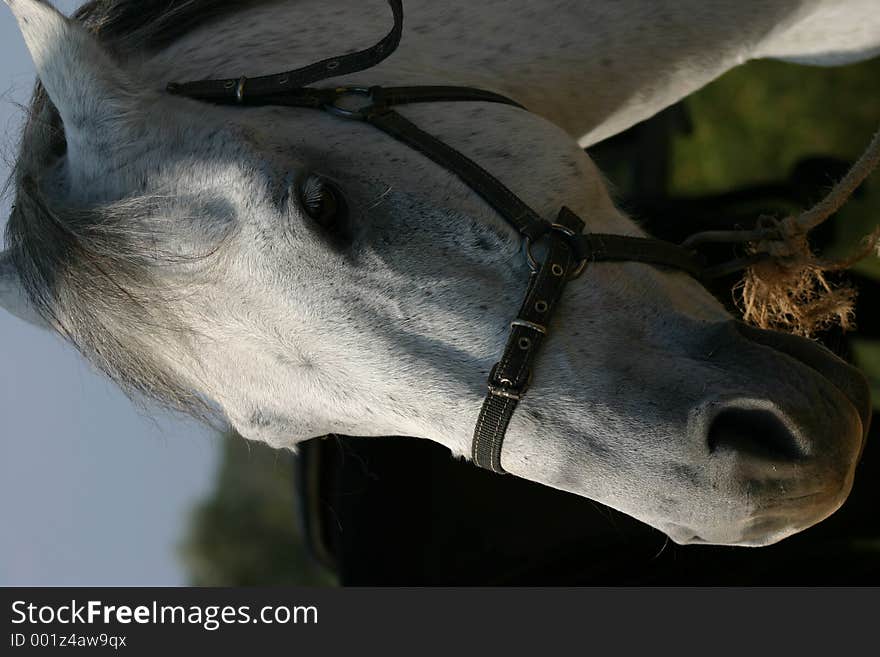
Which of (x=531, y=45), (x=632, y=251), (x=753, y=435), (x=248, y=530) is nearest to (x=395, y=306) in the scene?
(x=632, y=251)

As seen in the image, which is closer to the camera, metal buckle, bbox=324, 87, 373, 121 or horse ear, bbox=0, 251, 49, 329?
metal buckle, bbox=324, 87, 373, 121

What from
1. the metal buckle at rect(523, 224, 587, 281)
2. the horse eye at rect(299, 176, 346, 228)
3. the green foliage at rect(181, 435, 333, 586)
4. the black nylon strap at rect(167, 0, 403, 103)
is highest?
the black nylon strap at rect(167, 0, 403, 103)

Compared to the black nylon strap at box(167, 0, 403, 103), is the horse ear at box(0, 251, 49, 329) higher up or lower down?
lower down

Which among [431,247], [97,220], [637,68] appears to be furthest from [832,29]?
[97,220]

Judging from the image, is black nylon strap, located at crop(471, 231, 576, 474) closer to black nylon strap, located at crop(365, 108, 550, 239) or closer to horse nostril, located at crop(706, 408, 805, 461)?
black nylon strap, located at crop(365, 108, 550, 239)

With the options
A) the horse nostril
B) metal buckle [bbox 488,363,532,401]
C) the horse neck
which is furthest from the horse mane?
the horse nostril

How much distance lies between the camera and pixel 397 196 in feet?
2.91

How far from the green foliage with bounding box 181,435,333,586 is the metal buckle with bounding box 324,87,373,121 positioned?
160 centimetres

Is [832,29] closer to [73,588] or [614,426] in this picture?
[614,426]

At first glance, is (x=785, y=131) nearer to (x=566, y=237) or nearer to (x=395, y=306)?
(x=566, y=237)

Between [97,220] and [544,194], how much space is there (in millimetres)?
559

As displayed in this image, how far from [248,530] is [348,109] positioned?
6.28 feet

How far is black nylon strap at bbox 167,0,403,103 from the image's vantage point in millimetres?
984

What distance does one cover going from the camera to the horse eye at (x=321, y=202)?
2.77 feet
